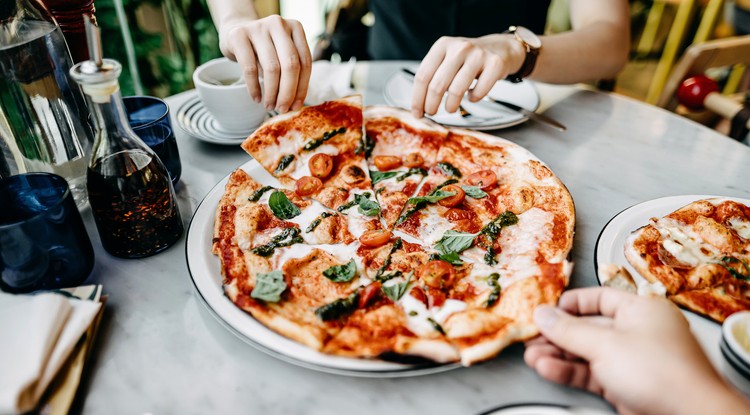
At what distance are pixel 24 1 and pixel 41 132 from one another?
35 centimetres

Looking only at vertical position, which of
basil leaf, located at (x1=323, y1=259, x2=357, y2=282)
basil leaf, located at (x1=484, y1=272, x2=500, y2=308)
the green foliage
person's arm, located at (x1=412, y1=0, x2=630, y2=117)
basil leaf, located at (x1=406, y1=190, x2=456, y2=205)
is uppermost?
person's arm, located at (x1=412, y1=0, x2=630, y2=117)

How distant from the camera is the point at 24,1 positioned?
1326mm

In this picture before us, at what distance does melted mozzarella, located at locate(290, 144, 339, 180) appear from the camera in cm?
176

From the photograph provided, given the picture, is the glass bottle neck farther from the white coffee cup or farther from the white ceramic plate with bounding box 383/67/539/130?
the white ceramic plate with bounding box 383/67/539/130

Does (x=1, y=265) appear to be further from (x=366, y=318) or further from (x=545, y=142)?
(x=545, y=142)

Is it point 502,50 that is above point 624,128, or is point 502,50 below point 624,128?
above

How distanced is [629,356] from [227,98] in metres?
1.53

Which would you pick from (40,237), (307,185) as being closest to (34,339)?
(40,237)

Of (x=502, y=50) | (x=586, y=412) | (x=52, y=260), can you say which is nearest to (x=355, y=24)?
(x=502, y=50)

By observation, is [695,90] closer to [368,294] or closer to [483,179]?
[483,179]

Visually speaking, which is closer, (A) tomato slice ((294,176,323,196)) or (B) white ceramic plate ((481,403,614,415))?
(B) white ceramic plate ((481,403,614,415))

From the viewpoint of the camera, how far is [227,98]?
1818 mm

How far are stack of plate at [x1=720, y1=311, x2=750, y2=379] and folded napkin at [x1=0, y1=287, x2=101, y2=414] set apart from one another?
132 centimetres

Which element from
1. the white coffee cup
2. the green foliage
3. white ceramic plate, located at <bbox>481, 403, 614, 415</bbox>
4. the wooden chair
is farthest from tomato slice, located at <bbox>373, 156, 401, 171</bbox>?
the green foliage
